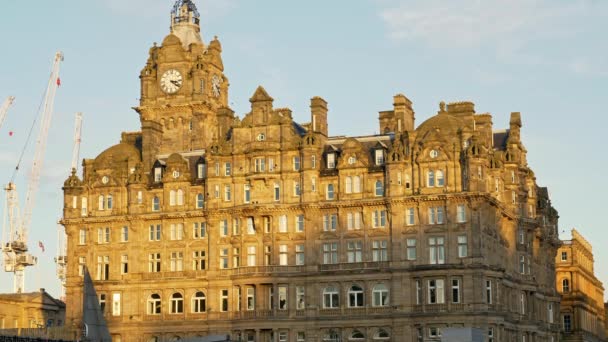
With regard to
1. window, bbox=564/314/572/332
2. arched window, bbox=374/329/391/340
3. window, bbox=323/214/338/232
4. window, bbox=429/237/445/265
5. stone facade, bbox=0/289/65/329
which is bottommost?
arched window, bbox=374/329/391/340

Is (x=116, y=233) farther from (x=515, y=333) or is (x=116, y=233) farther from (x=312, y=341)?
(x=515, y=333)

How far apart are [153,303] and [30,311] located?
4754 cm

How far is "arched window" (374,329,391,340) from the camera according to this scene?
5256 inches

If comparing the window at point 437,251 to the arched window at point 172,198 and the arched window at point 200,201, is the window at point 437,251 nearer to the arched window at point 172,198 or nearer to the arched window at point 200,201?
the arched window at point 200,201

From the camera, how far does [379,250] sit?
13612 cm

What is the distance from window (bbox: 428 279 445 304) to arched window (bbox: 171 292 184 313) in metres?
29.4

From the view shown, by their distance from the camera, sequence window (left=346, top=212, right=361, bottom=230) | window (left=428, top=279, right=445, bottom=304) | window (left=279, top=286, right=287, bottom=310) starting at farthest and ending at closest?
window (left=279, top=286, right=287, bottom=310)
window (left=346, top=212, right=361, bottom=230)
window (left=428, top=279, right=445, bottom=304)

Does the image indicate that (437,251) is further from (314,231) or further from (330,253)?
(314,231)

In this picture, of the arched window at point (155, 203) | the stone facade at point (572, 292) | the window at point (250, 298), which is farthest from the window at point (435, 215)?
the stone facade at point (572, 292)

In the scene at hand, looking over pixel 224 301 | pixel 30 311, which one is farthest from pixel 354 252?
pixel 30 311

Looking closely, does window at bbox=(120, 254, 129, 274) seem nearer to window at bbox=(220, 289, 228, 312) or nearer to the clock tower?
window at bbox=(220, 289, 228, 312)

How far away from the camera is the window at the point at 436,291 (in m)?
132

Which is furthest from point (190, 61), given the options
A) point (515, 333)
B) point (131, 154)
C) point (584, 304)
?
point (584, 304)


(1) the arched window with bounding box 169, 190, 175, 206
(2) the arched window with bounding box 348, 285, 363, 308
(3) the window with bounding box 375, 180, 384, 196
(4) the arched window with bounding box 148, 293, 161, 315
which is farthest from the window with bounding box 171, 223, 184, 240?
(3) the window with bounding box 375, 180, 384, 196
